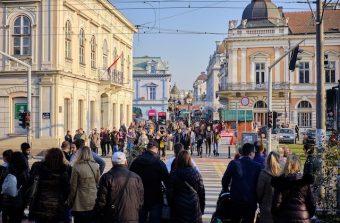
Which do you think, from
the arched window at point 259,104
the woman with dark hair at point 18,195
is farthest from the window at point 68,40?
the arched window at point 259,104

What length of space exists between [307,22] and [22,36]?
41.2 metres

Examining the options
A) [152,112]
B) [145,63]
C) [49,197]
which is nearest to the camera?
[49,197]

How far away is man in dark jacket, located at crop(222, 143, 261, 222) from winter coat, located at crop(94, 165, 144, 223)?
5.96 ft

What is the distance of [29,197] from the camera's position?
8.25 meters

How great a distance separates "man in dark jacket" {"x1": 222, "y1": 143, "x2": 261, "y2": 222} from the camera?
7922 mm

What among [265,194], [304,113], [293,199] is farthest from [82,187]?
[304,113]

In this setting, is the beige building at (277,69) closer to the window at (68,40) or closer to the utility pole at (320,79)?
the window at (68,40)

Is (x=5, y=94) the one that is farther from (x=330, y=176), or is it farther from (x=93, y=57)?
(x=330, y=176)

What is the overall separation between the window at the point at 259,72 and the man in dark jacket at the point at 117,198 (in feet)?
174

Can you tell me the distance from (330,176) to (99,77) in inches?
1177

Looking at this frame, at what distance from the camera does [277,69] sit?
57781 mm

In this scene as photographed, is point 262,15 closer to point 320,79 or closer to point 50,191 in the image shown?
point 320,79

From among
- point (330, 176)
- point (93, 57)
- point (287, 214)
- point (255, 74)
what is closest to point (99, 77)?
point (93, 57)

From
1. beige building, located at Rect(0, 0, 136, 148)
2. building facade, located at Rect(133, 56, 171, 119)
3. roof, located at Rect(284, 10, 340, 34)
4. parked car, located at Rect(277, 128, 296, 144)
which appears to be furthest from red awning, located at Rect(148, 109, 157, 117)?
beige building, located at Rect(0, 0, 136, 148)
